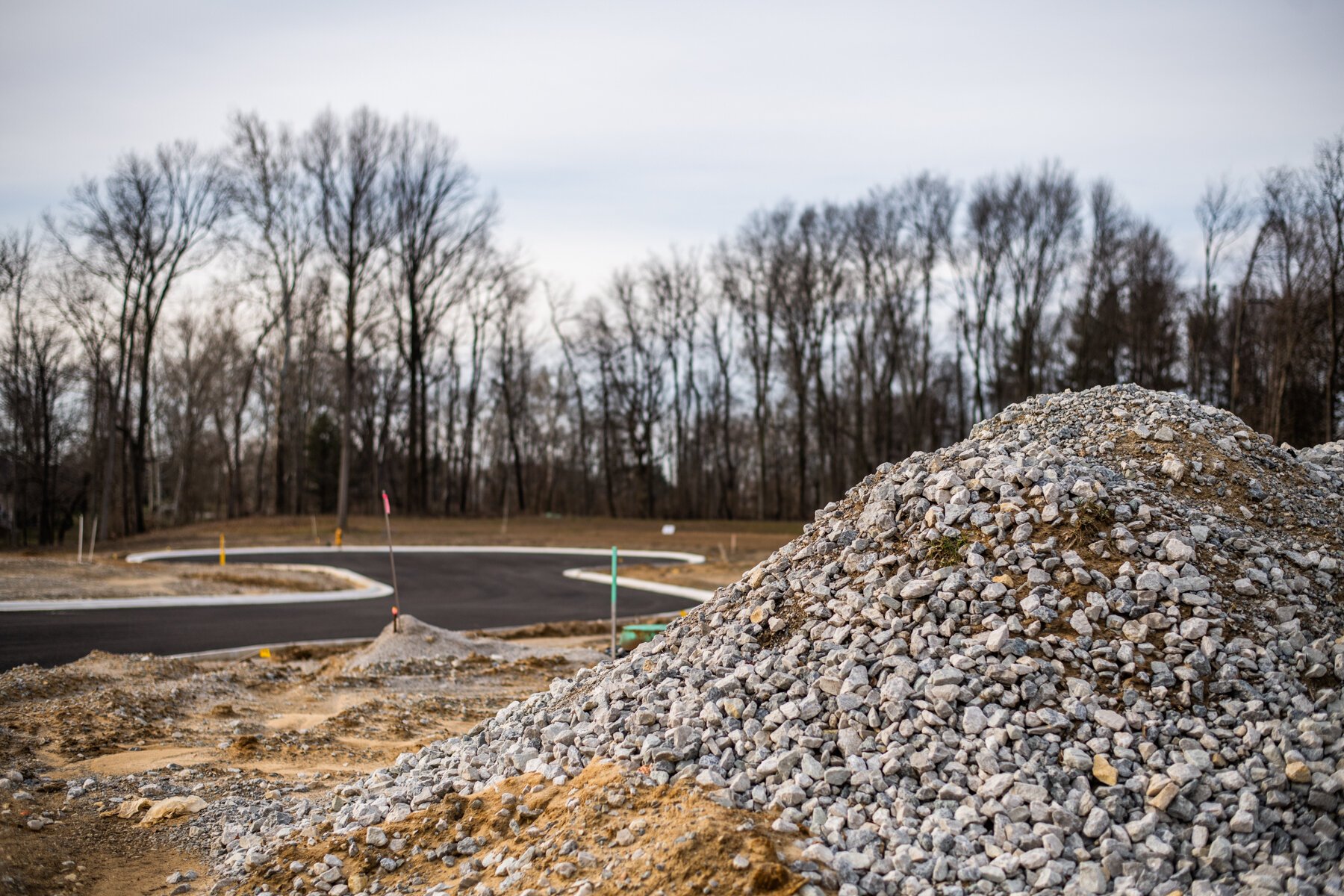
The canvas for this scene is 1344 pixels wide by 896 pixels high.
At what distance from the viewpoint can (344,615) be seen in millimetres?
15070

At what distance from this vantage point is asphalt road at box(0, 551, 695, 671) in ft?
38.3

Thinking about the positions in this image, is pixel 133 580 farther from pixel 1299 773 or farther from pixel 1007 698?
pixel 1299 773

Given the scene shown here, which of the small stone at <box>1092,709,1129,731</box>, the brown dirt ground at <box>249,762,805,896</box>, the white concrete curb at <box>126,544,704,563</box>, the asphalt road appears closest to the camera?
the brown dirt ground at <box>249,762,805,896</box>

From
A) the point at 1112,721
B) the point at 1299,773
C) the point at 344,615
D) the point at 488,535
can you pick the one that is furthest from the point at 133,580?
the point at 1299,773

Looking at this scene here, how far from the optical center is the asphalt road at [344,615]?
38.3ft

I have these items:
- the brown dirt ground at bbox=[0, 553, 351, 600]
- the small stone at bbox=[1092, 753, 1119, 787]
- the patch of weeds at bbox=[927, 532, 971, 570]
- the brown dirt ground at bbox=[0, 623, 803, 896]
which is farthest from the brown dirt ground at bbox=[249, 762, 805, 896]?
the brown dirt ground at bbox=[0, 553, 351, 600]

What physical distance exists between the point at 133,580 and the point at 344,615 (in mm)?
5364

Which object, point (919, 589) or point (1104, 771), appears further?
point (919, 589)

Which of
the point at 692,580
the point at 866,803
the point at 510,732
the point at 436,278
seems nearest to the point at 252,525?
the point at 436,278

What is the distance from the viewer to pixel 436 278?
42594 millimetres

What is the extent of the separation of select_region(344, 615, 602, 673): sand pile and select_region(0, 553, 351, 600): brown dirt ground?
23.8 feet

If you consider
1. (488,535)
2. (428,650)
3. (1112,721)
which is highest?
(1112,721)

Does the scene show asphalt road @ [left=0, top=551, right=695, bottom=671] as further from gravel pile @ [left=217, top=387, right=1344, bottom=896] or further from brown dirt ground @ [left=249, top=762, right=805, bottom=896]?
brown dirt ground @ [left=249, top=762, right=805, bottom=896]

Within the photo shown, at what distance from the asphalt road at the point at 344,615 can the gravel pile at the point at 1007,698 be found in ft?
26.8
